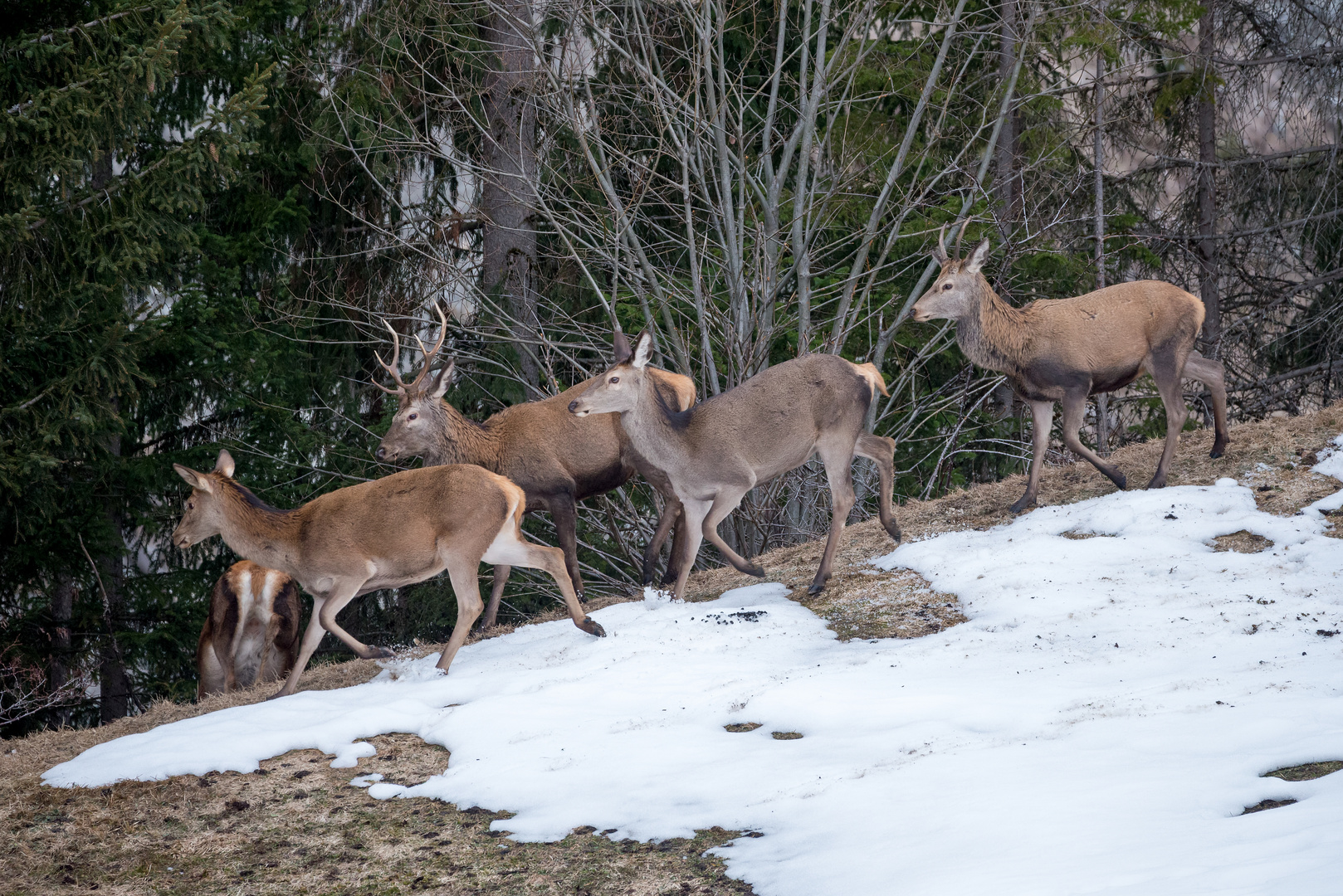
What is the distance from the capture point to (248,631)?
391 inches

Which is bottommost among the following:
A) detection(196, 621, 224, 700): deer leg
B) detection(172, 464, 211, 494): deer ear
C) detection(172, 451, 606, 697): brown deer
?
detection(196, 621, 224, 700): deer leg

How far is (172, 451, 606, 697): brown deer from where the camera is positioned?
26.4ft

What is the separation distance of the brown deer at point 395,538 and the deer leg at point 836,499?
1.75 metres

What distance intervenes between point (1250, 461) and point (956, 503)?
7.64ft

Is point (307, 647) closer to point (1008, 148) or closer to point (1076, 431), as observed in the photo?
→ point (1076, 431)

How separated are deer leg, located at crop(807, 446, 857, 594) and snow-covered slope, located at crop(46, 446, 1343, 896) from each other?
0.37 metres

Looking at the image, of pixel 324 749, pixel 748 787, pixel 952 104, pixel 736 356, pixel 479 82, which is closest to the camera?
pixel 748 787

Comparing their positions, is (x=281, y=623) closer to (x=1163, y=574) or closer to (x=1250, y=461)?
(x=1163, y=574)

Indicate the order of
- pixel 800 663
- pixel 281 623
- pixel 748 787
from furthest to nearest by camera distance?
pixel 281 623 → pixel 800 663 → pixel 748 787

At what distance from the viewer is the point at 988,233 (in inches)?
602

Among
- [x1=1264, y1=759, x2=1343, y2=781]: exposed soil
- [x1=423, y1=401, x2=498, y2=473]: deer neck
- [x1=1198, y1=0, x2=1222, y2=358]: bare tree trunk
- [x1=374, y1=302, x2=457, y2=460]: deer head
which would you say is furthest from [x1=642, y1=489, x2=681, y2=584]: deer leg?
[x1=1198, y1=0, x2=1222, y2=358]: bare tree trunk

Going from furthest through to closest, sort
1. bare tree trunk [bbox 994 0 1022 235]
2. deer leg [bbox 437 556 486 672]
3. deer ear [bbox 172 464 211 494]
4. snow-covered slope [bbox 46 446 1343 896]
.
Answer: bare tree trunk [bbox 994 0 1022 235] → deer ear [bbox 172 464 211 494] → deer leg [bbox 437 556 486 672] → snow-covered slope [bbox 46 446 1343 896]

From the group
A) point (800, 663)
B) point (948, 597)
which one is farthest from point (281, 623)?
point (948, 597)

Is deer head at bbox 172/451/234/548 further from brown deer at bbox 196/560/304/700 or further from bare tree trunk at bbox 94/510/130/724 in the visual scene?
bare tree trunk at bbox 94/510/130/724
